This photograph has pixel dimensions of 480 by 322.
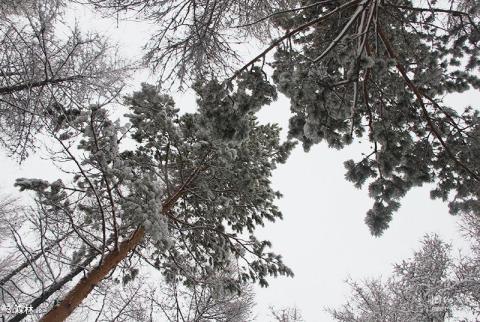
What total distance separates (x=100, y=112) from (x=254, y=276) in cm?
422

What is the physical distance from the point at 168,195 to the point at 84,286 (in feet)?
6.98

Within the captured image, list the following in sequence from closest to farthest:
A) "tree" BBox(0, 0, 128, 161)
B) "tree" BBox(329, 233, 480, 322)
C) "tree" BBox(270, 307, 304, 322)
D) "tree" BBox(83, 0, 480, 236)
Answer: "tree" BBox(83, 0, 480, 236) < "tree" BBox(0, 0, 128, 161) < "tree" BBox(329, 233, 480, 322) < "tree" BBox(270, 307, 304, 322)

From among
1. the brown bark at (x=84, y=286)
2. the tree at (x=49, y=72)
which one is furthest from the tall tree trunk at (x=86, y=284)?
the tree at (x=49, y=72)

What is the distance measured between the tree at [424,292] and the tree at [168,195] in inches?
250

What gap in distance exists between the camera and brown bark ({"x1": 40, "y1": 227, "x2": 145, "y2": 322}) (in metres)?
4.20

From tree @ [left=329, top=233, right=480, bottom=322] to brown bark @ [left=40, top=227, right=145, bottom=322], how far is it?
28.0 ft

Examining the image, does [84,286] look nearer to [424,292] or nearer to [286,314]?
[424,292]

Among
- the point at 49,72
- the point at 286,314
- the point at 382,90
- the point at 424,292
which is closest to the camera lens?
the point at 382,90

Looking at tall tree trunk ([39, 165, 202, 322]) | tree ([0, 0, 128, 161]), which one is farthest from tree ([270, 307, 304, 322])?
tree ([0, 0, 128, 161])

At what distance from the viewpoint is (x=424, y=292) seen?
34.5 feet

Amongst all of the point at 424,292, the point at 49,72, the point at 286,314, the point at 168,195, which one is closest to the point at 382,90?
→ the point at 168,195

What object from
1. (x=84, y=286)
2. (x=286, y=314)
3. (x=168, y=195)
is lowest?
(x=84, y=286)

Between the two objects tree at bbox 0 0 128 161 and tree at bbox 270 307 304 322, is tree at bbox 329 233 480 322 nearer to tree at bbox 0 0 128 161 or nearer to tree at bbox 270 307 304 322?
tree at bbox 270 307 304 322

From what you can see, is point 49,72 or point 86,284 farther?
point 49,72
